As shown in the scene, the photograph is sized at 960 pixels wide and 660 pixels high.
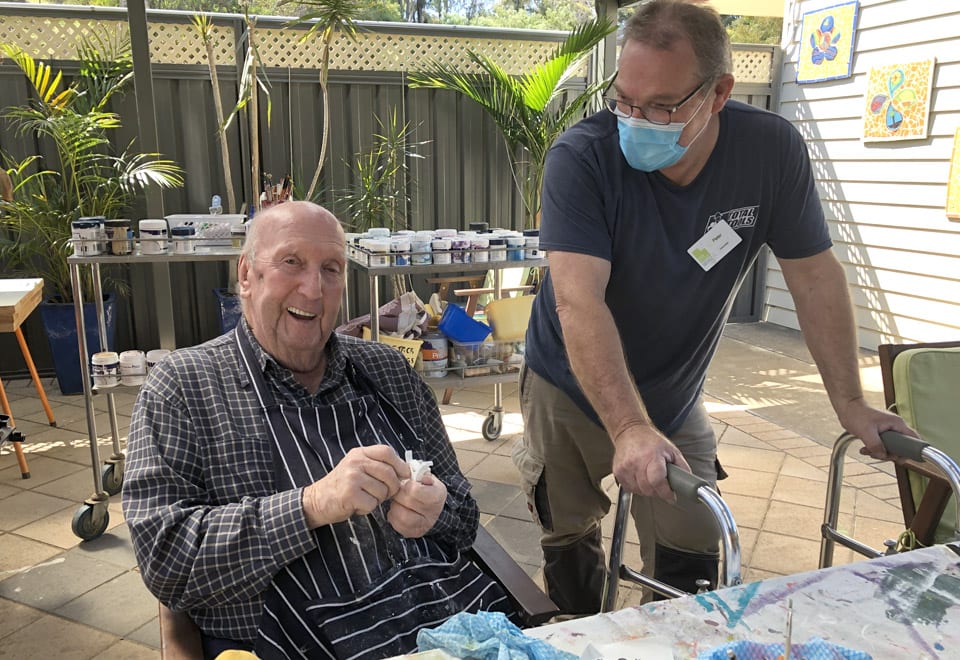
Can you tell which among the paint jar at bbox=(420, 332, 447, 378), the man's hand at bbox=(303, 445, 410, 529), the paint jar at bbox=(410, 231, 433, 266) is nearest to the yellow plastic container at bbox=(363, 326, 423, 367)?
the paint jar at bbox=(420, 332, 447, 378)

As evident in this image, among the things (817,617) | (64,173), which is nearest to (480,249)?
(817,617)

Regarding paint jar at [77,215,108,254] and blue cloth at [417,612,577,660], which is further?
paint jar at [77,215,108,254]

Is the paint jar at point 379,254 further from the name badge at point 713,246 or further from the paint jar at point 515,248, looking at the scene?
the name badge at point 713,246

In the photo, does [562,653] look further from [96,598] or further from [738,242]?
[96,598]

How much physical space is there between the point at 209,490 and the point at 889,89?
575cm

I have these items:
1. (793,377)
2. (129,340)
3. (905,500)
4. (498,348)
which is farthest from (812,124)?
(129,340)

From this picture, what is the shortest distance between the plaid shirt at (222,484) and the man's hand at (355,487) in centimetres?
3

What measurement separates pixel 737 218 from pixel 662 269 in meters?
0.22

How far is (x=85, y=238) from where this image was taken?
2.92m

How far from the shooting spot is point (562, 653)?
970mm

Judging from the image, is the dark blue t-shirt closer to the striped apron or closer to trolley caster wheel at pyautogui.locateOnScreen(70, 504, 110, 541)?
the striped apron

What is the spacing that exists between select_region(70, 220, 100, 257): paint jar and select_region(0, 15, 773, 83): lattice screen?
8.69ft

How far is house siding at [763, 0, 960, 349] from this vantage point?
521cm

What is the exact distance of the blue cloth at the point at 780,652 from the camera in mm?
934
